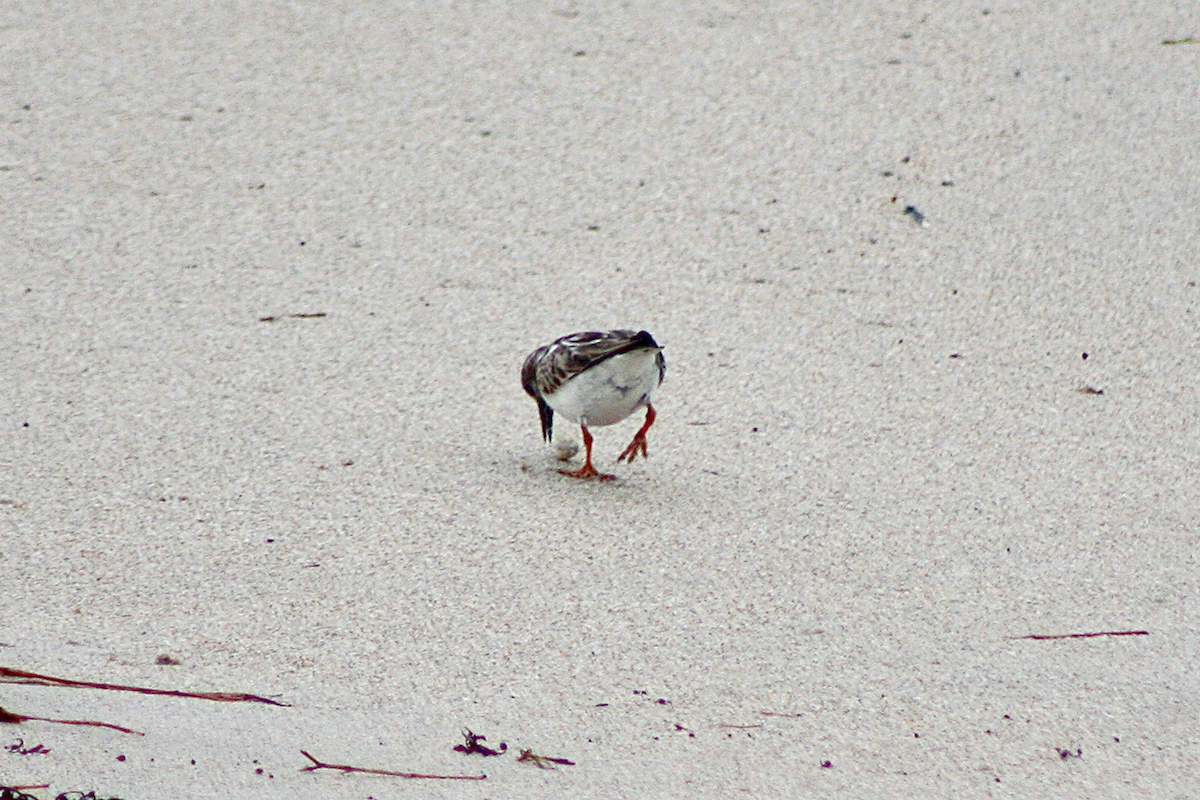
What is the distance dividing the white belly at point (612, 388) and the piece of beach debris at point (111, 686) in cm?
228

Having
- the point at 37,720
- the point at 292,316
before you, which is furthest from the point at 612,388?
the point at 37,720

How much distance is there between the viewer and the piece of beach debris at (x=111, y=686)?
4.08 meters

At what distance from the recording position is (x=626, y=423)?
7480 millimetres

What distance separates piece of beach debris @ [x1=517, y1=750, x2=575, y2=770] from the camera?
Result: 3844mm

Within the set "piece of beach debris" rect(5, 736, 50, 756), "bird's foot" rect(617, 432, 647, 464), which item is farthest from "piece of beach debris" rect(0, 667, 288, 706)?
"bird's foot" rect(617, 432, 647, 464)

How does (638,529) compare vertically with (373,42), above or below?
below

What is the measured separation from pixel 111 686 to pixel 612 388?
2531mm

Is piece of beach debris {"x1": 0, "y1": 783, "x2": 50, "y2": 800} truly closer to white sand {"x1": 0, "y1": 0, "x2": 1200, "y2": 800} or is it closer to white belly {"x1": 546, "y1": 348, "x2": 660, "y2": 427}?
white sand {"x1": 0, "y1": 0, "x2": 1200, "y2": 800}

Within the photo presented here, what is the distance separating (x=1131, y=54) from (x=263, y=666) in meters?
8.60

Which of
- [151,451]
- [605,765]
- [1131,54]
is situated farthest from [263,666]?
[1131,54]

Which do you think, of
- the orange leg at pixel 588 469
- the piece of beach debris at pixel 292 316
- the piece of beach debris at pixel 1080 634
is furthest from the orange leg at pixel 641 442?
the piece of beach debris at pixel 292 316

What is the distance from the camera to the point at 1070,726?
4.21m

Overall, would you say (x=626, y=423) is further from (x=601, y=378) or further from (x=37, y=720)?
(x=37, y=720)

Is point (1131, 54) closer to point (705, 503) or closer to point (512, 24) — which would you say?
point (512, 24)
